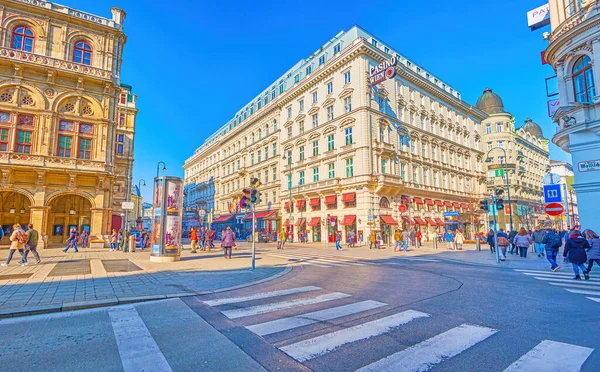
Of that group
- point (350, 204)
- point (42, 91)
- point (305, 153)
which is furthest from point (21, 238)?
point (305, 153)

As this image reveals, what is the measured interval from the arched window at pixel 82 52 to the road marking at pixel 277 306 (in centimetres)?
2973

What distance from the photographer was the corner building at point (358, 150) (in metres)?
33.0

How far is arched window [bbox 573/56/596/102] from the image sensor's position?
47.4 feet

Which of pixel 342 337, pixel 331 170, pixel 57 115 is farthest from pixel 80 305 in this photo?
pixel 331 170

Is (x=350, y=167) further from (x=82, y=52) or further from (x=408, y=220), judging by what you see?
(x=82, y=52)

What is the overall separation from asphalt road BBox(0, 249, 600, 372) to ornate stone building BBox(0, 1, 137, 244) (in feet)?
77.2

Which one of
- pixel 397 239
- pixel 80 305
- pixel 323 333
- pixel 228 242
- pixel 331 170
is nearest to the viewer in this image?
pixel 323 333

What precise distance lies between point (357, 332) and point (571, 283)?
848cm

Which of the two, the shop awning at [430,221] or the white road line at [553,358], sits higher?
the shop awning at [430,221]

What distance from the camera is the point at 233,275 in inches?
420

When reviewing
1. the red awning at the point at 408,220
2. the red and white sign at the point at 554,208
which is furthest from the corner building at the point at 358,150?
the red and white sign at the point at 554,208

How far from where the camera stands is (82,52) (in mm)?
26812

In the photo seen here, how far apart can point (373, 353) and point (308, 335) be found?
106 cm

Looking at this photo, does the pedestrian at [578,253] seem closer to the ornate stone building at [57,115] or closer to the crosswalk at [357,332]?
the crosswalk at [357,332]
